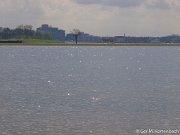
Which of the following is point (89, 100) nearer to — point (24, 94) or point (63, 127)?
point (24, 94)

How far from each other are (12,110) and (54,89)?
2198 centimetres

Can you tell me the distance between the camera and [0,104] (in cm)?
5684

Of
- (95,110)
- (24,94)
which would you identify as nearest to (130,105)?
(95,110)

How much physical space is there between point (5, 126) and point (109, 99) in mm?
19815

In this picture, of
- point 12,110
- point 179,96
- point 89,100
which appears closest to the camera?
point 12,110

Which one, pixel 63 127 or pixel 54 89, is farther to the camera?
pixel 54 89

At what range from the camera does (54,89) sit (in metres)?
73.9

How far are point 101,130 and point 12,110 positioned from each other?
1296 cm

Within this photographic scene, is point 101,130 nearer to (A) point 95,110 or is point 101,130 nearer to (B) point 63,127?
(B) point 63,127

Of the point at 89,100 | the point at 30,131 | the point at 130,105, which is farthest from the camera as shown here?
the point at 89,100

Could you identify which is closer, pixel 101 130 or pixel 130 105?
pixel 101 130

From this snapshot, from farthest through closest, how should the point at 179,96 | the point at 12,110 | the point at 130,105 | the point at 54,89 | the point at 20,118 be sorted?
the point at 54,89 → the point at 179,96 → the point at 130,105 → the point at 12,110 → the point at 20,118

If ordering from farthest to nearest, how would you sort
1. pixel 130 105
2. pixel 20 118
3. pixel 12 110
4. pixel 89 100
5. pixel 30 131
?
pixel 89 100 < pixel 130 105 < pixel 12 110 < pixel 20 118 < pixel 30 131

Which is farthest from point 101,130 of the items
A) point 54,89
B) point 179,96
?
point 54,89
